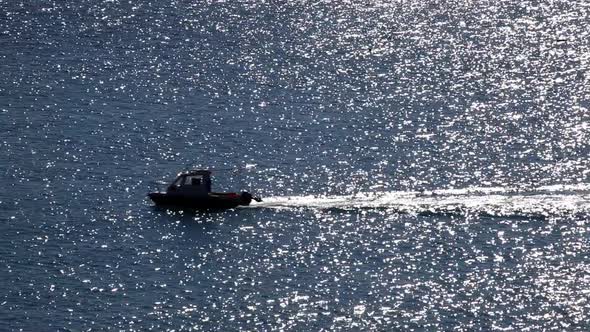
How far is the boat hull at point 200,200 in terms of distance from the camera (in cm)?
11094

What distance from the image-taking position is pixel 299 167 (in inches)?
4695

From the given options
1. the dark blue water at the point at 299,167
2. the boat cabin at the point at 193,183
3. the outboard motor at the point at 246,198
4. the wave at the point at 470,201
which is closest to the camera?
the dark blue water at the point at 299,167

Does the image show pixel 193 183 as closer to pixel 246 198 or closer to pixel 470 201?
pixel 246 198

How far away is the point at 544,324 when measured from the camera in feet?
298

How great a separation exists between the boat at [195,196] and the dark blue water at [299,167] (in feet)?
3.70

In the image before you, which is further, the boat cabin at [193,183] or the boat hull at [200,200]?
the boat cabin at [193,183]

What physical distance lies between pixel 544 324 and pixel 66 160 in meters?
46.6

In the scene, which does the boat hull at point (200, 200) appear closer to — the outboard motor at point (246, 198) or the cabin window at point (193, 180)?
the outboard motor at point (246, 198)

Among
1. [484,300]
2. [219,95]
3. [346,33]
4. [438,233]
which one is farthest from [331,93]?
[484,300]

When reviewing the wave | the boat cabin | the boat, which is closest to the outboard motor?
the boat

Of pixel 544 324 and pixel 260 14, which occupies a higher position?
pixel 260 14

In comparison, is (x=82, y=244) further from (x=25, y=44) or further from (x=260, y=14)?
(x=260, y=14)

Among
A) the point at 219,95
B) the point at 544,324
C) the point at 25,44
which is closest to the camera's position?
the point at 544,324

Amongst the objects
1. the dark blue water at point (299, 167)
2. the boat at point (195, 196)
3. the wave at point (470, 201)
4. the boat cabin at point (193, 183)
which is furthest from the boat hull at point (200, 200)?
the wave at point (470, 201)
